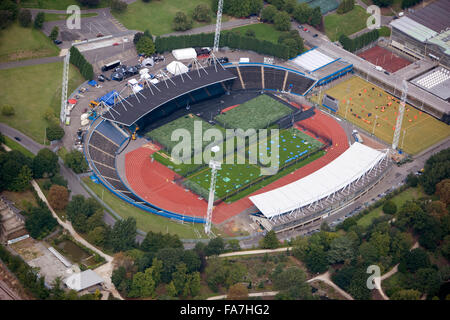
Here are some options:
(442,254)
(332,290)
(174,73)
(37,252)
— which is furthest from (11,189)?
(442,254)

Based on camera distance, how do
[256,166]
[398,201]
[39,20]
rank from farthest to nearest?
[39,20], [256,166], [398,201]

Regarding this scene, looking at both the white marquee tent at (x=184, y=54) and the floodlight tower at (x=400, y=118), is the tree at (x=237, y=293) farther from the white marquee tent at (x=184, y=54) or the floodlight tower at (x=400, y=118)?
the white marquee tent at (x=184, y=54)

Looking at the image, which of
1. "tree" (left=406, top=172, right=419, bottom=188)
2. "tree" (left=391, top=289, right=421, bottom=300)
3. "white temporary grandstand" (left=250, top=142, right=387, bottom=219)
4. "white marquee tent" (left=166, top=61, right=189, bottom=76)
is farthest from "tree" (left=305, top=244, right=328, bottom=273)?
"white marquee tent" (left=166, top=61, right=189, bottom=76)

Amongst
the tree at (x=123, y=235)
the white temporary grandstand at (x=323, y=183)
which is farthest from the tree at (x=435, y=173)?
the tree at (x=123, y=235)

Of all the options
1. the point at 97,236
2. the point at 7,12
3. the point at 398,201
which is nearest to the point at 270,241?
the point at 398,201

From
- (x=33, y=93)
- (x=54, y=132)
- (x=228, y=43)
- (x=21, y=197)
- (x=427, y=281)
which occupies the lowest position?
(x=21, y=197)

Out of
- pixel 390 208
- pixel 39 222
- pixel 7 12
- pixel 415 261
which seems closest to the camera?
pixel 415 261

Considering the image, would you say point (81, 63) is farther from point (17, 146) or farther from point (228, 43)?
point (228, 43)

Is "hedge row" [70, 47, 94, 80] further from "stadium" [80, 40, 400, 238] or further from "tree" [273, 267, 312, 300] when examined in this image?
"tree" [273, 267, 312, 300]
